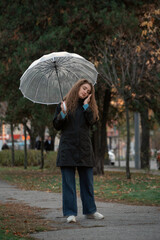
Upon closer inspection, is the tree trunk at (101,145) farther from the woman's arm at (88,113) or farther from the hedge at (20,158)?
the woman's arm at (88,113)

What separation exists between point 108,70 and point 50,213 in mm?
9808

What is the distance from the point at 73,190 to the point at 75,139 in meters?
0.65

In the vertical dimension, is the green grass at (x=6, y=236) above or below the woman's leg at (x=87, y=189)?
below

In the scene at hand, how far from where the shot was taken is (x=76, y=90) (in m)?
7.67

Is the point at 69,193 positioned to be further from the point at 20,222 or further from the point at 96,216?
the point at 20,222

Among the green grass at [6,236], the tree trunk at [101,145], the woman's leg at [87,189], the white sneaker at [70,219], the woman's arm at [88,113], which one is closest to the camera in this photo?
the green grass at [6,236]

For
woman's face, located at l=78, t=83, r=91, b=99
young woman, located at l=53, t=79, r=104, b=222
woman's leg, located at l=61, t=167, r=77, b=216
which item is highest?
woman's face, located at l=78, t=83, r=91, b=99

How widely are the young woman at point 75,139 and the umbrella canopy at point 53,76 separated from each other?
1202mm

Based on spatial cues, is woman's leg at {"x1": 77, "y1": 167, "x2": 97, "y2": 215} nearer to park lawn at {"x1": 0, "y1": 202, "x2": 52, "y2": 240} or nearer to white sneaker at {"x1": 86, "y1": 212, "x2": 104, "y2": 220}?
white sneaker at {"x1": 86, "y1": 212, "x2": 104, "y2": 220}

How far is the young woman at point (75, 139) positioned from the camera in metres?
7.58

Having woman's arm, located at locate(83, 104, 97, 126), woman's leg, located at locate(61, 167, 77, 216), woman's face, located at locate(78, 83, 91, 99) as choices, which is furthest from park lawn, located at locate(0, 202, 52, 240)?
woman's face, located at locate(78, 83, 91, 99)

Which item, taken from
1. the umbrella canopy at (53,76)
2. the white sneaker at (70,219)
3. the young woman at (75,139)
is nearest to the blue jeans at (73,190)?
the young woman at (75,139)

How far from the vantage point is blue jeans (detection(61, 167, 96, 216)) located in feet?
24.9

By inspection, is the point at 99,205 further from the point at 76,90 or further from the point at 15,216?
the point at 76,90
